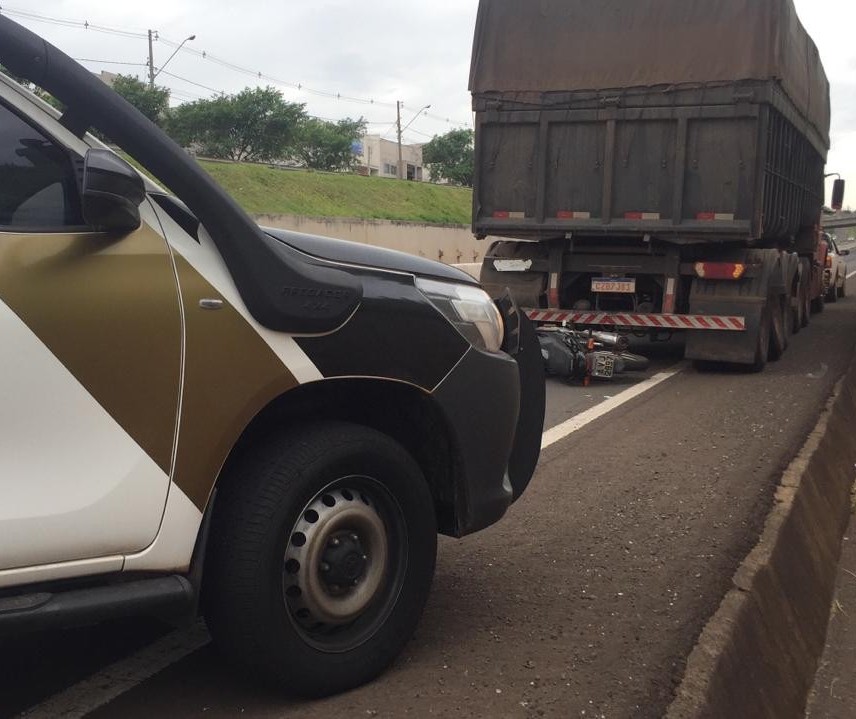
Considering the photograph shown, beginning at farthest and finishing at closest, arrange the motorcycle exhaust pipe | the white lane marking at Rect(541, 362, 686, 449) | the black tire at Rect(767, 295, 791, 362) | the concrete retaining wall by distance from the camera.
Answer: the concrete retaining wall < the black tire at Rect(767, 295, 791, 362) < the motorcycle exhaust pipe < the white lane marking at Rect(541, 362, 686, 449)

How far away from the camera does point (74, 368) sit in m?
2.42

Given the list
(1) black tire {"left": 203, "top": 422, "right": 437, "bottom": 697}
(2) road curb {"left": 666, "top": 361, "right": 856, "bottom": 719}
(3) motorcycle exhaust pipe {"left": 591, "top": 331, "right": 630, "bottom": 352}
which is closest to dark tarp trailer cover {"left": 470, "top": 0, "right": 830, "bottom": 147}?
(3) motorcycle exhaust pipe {"left": 591, "top": 331, "right": 630, "bottom": 352}

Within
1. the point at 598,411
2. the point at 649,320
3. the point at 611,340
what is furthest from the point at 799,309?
the point at 598,411

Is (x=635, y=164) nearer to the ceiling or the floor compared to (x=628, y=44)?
nearer to the floor

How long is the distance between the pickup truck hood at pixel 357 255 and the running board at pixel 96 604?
1061mm

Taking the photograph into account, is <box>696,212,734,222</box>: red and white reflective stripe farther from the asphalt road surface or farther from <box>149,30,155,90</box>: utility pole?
<box>149,30,155,90</box>: utility pole

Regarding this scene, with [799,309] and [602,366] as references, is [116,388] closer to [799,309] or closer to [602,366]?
[602,366]

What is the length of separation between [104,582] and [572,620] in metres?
1.91

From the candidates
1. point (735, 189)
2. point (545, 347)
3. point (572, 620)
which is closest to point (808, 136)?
point (735, 189)

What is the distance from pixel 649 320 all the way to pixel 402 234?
33955 millimetres

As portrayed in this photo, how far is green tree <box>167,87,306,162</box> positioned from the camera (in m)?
63.1

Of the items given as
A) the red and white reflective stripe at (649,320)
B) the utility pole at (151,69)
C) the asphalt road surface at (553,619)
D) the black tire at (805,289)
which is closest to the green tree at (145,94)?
the utility pole at (151,69)

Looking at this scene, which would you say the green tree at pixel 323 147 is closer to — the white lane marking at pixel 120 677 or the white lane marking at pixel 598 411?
the white lane marking at pixel 598 411

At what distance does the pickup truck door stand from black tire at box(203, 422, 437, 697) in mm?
313
